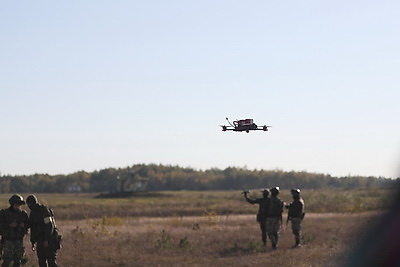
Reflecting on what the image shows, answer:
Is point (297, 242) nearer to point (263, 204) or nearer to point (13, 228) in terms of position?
point (263, 204)

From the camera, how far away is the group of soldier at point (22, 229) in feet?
53.2

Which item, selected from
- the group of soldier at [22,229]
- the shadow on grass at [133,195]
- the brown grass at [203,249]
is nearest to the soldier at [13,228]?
the group of soldier at [22,229]

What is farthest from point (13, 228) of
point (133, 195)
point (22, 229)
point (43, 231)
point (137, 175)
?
point (137, 175)

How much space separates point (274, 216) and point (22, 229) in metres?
9.64

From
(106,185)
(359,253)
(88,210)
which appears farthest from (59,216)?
(106,185)

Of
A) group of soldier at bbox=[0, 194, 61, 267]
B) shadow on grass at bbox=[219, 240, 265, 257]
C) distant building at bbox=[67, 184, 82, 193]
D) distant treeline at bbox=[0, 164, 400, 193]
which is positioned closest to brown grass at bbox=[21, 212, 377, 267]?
shadow on grass at bbox=[219, 240, 265, 257]

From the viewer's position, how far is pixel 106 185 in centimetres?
16438

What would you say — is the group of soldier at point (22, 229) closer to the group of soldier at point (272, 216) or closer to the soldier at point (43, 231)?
the soldier at point (43, 231)

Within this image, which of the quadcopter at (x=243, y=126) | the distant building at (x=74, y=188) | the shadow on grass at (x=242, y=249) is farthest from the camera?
the distant building at (x=74, y=188)

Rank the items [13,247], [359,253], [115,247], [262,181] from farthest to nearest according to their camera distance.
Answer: [262,181] → [115,247] → [359,253] → [13,247]

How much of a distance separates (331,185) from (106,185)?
2387 inches

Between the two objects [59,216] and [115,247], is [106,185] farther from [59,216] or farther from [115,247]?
[115,247]

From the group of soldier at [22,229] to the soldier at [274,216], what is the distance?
881 cm

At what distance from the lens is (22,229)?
642 inches
